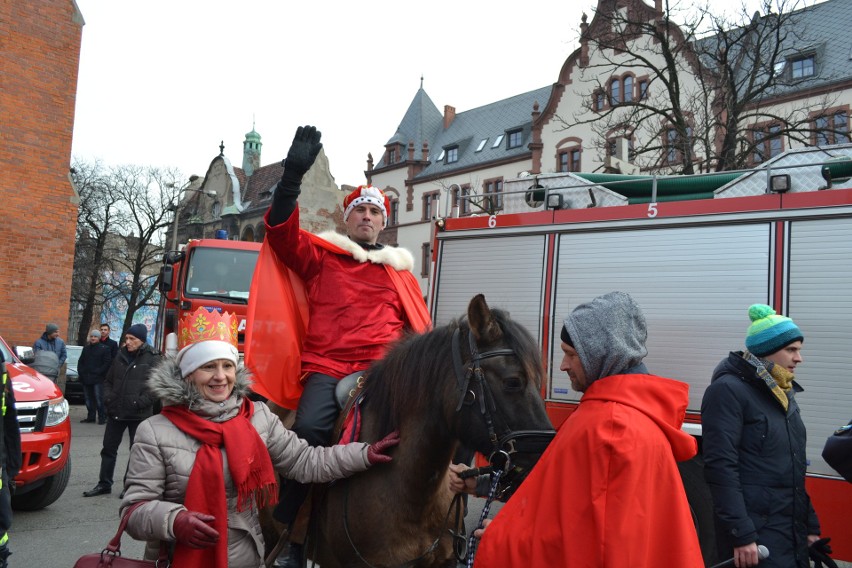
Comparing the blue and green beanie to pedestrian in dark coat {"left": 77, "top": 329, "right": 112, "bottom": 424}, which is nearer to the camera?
the blue and green beanie

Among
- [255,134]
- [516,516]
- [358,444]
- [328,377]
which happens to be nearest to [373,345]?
[328,377]

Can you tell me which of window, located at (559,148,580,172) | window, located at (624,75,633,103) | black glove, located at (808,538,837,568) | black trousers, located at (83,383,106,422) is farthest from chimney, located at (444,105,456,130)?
black glove, located at (808,538,837,568)

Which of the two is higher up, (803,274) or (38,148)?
(38,148)

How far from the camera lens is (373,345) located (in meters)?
3.95

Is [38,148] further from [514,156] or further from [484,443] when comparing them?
[514,156]

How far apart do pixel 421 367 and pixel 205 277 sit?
10108 millimetres

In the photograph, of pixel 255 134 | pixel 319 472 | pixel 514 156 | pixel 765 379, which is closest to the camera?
pixel 319 472

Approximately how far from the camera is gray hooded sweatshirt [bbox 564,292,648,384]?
7.11 ft

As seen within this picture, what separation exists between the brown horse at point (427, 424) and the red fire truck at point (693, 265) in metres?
3.13

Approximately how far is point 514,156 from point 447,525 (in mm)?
39412

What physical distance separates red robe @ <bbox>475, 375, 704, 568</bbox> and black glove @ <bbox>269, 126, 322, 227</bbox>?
195 cm

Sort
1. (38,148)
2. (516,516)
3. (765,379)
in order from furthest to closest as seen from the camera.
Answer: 1. (38,148)
2. (765,379)
3. (516,516)

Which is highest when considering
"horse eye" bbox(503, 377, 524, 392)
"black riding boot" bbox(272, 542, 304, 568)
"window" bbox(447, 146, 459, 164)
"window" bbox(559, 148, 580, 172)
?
"window" bbox(447, 146, 459, 164)

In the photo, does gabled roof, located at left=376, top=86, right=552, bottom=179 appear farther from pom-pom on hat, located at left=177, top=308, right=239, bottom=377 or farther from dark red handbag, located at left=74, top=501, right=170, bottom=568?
dark red handbag, located at left=74, top=501, right=170, bottom=568
